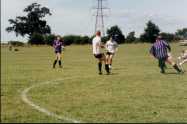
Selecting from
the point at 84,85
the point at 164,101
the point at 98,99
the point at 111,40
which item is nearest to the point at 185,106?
the point at 164,101

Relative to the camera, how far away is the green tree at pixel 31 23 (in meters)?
165

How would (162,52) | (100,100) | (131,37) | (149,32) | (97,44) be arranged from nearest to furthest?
(100,100) → (97,44) → (162,52) → (149,32) → (131,37)

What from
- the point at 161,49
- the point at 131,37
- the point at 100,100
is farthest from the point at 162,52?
the point at 131,37

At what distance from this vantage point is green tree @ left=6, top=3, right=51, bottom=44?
165 meters

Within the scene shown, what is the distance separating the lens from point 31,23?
166 m

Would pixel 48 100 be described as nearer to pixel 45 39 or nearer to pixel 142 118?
pixel 142 118

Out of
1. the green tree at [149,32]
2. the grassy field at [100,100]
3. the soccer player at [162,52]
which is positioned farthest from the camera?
the green tree at [149,32]

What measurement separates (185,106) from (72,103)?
2.80m

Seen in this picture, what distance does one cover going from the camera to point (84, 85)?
64.1 feet

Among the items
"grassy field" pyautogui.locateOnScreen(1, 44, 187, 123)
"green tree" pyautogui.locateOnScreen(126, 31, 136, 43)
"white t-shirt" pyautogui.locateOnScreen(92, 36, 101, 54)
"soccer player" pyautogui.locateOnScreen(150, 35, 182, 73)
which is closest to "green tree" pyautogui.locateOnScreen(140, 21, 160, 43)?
"green tree" pyautogui.locateOnScreen(126, 31, 136, 43)

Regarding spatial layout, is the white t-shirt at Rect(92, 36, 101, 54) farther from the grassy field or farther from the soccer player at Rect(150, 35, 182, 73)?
the grassy field

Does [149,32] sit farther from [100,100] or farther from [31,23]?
[100,100]

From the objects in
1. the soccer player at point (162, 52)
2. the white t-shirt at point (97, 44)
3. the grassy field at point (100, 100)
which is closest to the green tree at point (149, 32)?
the soccer player at point (162, 52)

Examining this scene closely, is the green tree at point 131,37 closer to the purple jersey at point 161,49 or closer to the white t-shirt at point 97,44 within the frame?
the purple jersey at point 161,49
